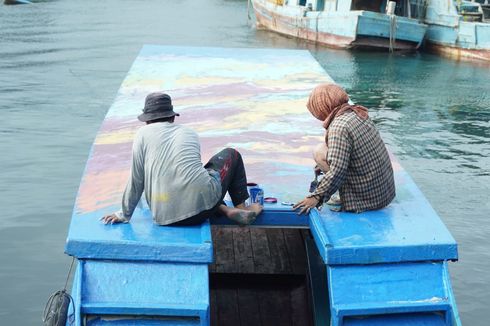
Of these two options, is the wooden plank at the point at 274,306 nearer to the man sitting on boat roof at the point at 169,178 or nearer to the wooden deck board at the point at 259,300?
the wooden deck board at the point at 259,300

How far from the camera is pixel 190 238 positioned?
4672 mm

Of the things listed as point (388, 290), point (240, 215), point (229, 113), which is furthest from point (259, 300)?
point (229, 113)

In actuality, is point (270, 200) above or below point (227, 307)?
above

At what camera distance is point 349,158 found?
495cm

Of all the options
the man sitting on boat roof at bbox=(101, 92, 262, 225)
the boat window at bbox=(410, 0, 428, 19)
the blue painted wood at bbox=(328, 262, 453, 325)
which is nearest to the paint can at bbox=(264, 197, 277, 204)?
the man sitting on boat roof at bbox=(101, 92, 262, 225)

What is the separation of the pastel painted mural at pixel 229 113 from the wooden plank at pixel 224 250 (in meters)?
0.89

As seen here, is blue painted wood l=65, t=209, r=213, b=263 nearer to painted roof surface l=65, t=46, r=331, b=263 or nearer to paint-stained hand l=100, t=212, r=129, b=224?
painted roof surface l=65, t=46, r=331, b=263

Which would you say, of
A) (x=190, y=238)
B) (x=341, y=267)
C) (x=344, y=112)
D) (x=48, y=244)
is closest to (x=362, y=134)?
(x=344, y=112)

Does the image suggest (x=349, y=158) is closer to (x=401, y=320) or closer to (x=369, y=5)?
(x=401, y=320)

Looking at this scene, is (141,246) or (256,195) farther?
(256,195)

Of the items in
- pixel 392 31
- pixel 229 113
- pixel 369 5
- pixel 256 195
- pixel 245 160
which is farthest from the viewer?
pixel 369 5

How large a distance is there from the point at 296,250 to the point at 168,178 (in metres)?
2.35

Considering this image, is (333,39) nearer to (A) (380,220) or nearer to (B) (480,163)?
(B) (480,163)

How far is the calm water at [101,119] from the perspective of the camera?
24.7 feet
